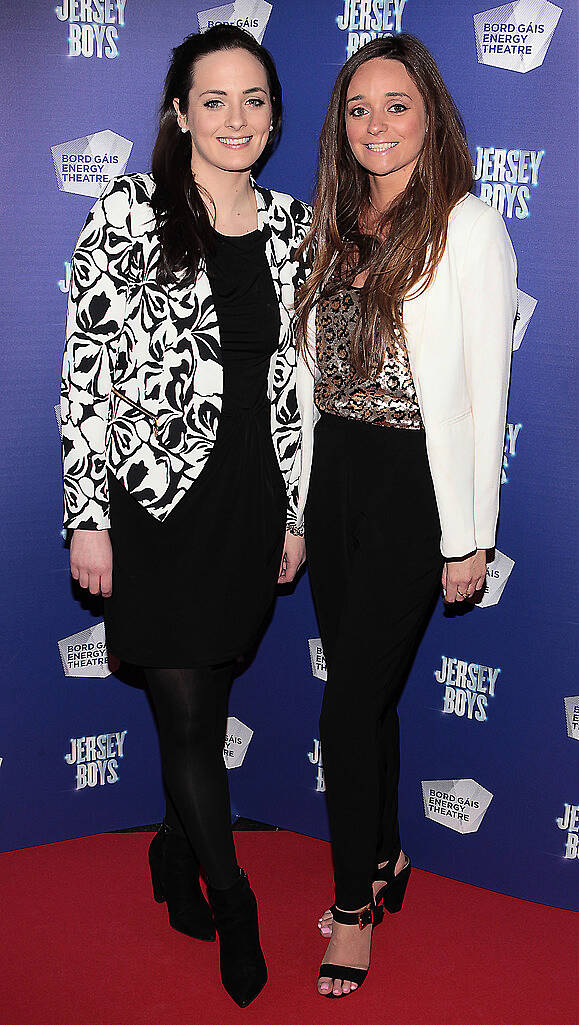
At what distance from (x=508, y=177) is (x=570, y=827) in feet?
5.08

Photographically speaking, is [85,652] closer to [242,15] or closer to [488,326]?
Result: [488,326]

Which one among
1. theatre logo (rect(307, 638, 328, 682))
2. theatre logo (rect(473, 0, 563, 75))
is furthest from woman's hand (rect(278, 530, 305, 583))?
theatre logo (rect(473, 0, 563, 75))

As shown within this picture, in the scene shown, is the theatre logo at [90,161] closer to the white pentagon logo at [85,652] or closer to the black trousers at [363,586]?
the black trousers at [363,586]

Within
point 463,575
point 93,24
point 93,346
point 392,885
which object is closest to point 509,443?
point 463,575

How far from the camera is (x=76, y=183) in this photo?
251 centimetres

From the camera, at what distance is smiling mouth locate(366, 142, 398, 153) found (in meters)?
2.03

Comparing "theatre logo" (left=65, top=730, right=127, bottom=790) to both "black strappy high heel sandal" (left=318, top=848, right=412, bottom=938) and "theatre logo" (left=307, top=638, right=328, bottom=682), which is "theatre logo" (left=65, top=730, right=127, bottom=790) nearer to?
"theatre logo" (left=307, top=638, right=328, bottom=682)

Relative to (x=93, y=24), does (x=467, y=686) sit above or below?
below

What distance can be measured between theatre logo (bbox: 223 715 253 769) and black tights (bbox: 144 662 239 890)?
74cm

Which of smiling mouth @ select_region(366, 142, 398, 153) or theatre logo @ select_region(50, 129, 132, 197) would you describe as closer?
smiling mouth @ select_region(366, 142, 398, 153)

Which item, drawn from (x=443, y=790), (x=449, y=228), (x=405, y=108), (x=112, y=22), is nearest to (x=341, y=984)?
(x=443, y=790)

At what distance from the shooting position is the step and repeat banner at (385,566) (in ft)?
7.53

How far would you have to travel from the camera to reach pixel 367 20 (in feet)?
7.95

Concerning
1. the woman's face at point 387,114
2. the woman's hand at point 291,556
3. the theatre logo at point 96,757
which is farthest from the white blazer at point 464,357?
the theatre logo at point 96,757
